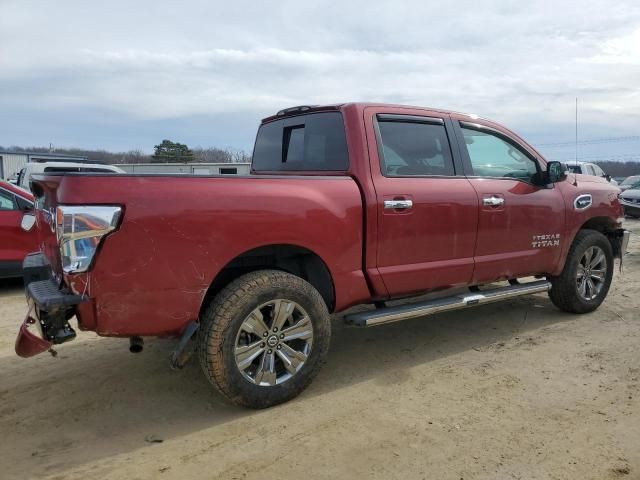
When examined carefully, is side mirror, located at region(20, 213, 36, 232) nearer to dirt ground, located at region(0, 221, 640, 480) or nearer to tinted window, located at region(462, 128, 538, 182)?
dirt ground, located at region(0, 221, 640, 480)

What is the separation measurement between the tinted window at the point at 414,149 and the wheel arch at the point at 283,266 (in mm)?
896

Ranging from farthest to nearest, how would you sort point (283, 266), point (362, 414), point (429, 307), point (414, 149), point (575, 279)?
point (575, 279) → point (414, 149) → point (429, 307) → point (283, 266) → point (362, 414)

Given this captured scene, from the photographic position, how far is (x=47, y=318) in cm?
296

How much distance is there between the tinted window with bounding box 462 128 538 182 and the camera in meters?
4.66

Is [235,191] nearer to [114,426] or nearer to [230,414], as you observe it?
[230,414]

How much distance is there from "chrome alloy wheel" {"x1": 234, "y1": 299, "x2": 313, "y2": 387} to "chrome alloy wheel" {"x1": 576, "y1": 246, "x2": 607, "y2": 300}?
3.38 metres

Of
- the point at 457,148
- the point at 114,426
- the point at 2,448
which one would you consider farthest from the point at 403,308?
the point at 2,448

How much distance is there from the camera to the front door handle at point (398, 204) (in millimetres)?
3853

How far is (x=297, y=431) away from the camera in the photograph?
124 inches

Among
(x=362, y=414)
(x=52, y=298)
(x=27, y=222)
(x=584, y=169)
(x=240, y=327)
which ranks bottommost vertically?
(x=362, y=414)

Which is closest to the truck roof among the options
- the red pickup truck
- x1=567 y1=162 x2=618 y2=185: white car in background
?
the red pickup truck

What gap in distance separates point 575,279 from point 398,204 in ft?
8.45

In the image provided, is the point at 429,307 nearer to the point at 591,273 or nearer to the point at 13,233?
the point at 591,273

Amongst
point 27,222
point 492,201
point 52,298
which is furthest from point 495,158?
point 27,222
